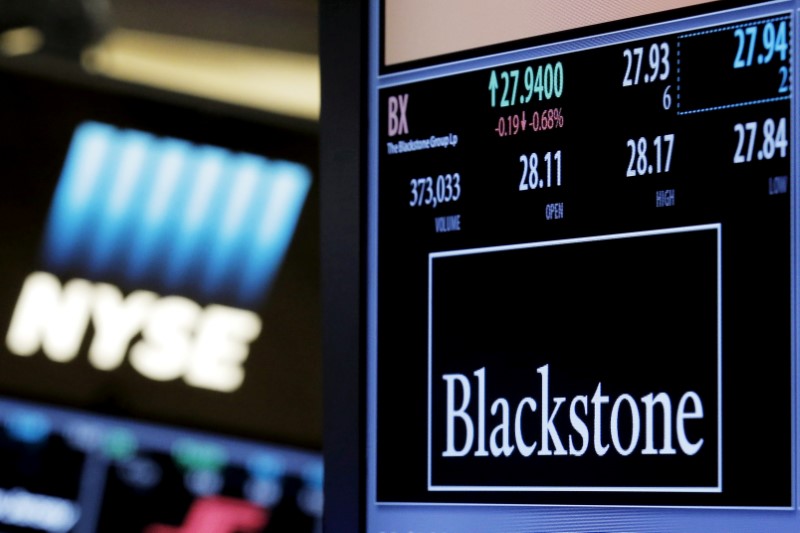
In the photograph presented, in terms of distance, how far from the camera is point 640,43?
1.25 meters

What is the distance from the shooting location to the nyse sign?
4.16m

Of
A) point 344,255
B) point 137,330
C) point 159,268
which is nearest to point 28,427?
point 137,330

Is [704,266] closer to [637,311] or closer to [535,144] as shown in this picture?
[637,311]

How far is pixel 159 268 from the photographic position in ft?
13.9

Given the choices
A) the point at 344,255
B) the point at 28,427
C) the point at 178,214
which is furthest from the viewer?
the point at 178,214

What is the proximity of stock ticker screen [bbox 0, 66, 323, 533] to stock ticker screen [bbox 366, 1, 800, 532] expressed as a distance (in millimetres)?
2648

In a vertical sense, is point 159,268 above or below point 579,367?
above

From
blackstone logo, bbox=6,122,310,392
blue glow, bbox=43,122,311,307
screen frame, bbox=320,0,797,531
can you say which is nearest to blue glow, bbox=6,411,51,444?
blackstone logo, bbox=6,122,310,392

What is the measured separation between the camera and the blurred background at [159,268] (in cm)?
399

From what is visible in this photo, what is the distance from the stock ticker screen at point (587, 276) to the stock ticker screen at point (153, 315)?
8.69 feet

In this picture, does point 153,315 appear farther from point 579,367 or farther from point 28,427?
point 579,367

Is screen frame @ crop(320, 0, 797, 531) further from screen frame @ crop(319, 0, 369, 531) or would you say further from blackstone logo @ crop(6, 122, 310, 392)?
blackstone logo @ crop(6, 122, 310, 392)

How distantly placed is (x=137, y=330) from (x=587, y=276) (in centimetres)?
306

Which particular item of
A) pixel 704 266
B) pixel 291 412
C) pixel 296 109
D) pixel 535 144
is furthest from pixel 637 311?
pixel 296 109
